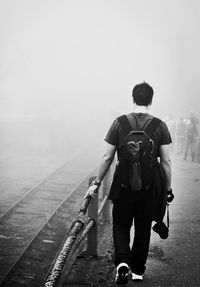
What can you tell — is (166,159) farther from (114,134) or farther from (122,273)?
(122,273)

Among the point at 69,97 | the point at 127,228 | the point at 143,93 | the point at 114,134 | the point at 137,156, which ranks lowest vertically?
the point at 69,97

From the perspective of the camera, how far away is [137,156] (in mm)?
3191

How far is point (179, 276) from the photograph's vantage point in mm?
3967

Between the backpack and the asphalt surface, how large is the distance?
123 centimetres

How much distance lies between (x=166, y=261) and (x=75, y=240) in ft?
4.44

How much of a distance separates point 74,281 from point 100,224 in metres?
2.52

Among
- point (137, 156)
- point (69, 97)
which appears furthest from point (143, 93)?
point (69, 97)

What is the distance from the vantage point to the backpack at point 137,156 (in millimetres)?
3197

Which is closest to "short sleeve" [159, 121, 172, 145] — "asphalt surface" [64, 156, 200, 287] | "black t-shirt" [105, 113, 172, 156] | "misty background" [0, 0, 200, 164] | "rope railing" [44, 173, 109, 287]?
"black t-shirt" [105, 113, 172, 156]

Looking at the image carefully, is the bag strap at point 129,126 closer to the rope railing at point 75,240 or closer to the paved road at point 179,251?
the rope railing at point 75,240

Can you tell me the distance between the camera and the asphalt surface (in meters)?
3.79

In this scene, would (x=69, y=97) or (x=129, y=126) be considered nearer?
(x=129, y=126)

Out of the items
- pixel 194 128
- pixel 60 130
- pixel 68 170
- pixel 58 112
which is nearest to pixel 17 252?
pixel 68 170

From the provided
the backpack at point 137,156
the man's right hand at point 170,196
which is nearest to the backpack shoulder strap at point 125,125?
the backpack at point 137,156
